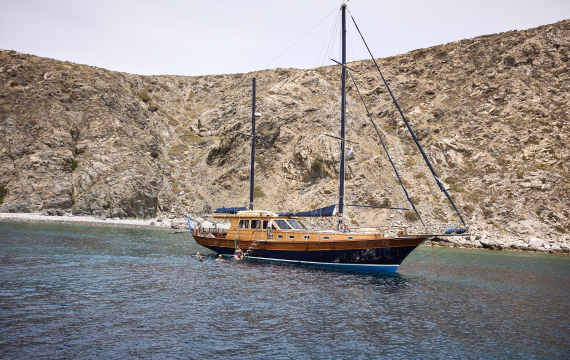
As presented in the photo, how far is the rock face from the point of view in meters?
51.9

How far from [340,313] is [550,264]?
27.6 m

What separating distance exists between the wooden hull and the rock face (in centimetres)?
2670

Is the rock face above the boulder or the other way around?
above

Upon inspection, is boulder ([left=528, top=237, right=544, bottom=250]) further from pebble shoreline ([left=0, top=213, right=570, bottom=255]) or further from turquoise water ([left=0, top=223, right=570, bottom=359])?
turquoise water ([left=0, top=223, right=570, bottom=359])

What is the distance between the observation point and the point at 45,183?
5594 centimetres

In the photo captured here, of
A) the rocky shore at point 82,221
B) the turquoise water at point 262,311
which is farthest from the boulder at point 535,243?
the rocky shore at point 82,221

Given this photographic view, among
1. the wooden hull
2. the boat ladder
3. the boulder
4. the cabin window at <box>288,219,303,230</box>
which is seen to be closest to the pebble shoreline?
the boulder

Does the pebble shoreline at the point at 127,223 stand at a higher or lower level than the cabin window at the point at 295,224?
lower

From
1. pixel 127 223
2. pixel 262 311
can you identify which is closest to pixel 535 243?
pixel 262 311

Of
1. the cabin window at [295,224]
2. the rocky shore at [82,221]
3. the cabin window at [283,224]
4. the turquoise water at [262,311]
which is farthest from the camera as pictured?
the rocky shore at [82,221]

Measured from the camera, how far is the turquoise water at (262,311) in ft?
36.0

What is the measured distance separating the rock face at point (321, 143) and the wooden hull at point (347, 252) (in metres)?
26.7

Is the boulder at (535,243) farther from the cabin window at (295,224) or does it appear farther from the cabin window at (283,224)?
the cabin window at (283,224)

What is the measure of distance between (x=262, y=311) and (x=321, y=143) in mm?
47728
